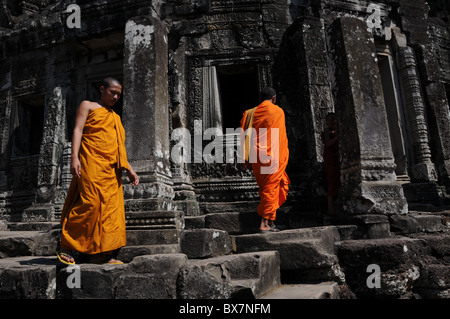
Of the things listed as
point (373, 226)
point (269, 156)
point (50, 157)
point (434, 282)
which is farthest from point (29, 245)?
point (50, 157)

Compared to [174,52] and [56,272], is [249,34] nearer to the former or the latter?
[174,52]

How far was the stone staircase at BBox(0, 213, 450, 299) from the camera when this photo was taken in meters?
2.14

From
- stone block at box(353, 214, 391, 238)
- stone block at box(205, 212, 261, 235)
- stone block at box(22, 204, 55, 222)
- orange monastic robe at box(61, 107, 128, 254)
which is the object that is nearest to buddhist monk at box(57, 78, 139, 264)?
orange monastic robe at box(61, 107, 128, 254)

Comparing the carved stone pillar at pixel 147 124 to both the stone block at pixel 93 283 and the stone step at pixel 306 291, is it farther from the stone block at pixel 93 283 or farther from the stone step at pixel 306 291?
the stone step at pixel 306 291

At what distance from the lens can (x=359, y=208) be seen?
3.48m

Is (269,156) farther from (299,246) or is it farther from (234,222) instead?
(299,246)

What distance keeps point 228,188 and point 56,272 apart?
142 inches

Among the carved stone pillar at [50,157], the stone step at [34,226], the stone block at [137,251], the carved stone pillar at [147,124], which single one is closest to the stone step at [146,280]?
the stone block at [137,251]

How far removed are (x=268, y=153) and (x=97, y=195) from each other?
75.9 inches

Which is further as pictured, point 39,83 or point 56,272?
point 39,83

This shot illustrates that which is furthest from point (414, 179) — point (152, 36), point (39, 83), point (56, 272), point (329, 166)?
point (39, 83)

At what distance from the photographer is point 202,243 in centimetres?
287

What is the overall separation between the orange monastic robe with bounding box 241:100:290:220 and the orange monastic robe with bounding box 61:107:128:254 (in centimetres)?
152

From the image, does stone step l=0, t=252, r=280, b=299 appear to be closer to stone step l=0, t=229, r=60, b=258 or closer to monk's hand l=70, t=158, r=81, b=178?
monk's hand l=70, t=158, r=81, b=178
